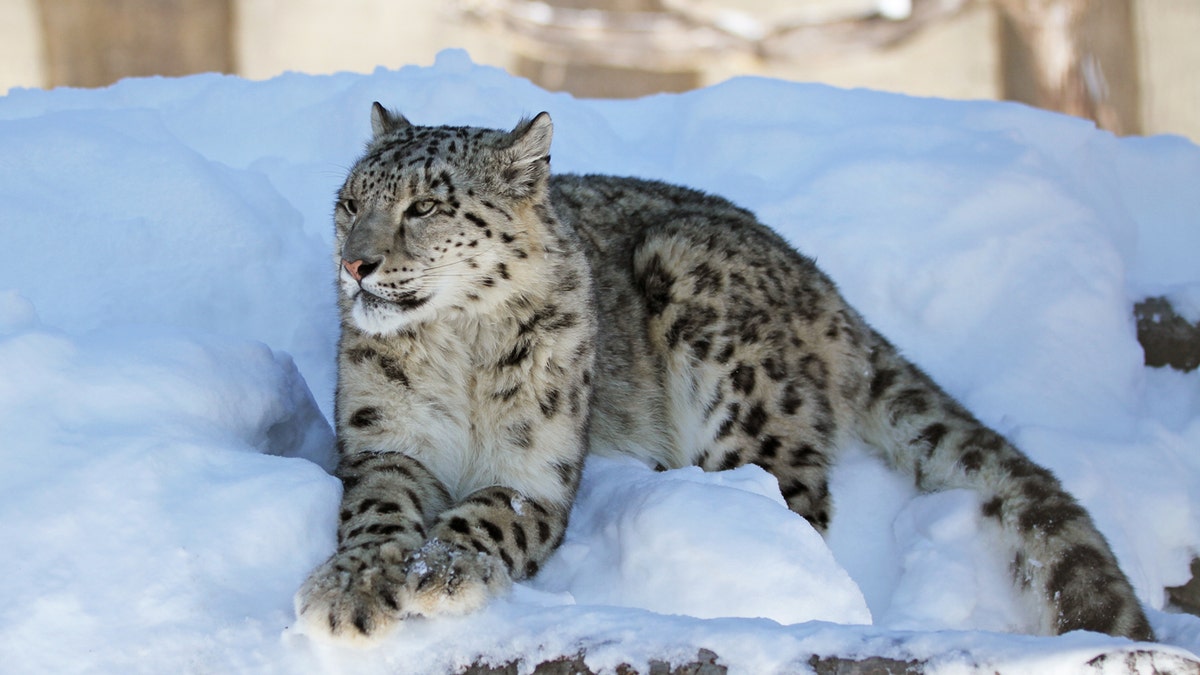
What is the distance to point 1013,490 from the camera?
429 centimetres

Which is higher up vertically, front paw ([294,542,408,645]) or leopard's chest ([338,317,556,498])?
leopard's chest ([338,317,556,498])

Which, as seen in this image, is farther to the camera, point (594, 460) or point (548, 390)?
point (594, 460)

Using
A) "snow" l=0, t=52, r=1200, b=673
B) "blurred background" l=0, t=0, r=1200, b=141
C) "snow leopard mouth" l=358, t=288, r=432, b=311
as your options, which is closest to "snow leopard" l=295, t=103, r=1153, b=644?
"snow leopard mouth" l=358, t=288, r=432, b=311

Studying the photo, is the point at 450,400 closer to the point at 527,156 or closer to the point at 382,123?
the point at 527,156

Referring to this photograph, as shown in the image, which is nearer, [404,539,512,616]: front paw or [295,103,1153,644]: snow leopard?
[404,539,512,616]: front paw

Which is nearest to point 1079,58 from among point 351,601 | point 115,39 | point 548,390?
point 115,39

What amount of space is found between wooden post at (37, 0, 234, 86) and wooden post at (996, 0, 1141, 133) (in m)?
9.26

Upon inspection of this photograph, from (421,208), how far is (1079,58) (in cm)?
→ 1091

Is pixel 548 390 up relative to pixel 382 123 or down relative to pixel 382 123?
down

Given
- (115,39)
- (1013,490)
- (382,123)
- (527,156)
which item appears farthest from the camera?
(115,39)

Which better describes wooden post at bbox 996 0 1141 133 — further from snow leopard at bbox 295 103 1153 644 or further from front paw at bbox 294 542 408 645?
front paw at bbox 294 542 408 645

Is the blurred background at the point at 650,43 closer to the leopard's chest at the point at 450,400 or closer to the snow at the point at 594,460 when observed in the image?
the snow at the point at 594,460

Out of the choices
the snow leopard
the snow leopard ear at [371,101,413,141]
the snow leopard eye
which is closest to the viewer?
the snow leopard

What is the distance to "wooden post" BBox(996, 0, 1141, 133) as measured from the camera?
1298 centimetres
